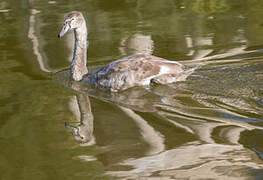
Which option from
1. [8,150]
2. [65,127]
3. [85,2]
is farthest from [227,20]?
[8,150]

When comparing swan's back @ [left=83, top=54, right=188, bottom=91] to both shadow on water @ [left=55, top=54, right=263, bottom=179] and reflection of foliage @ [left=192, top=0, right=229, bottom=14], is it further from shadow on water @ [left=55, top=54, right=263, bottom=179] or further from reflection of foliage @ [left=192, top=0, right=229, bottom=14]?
reflection of foliage @ [left=192, top=0, right=229, bottom=14]

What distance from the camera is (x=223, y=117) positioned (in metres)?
7.43

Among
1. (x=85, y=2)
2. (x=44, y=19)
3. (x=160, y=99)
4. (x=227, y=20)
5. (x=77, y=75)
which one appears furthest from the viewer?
(x=85, y=2)

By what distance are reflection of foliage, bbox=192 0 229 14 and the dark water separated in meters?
0.20

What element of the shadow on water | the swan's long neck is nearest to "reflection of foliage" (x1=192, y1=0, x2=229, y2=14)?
the shadow on water

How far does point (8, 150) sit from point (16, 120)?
39.1 inches

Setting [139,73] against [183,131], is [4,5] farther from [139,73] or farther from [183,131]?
[183,131]

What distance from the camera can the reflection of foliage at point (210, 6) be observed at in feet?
45.6

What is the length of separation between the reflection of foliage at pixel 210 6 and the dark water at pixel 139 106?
0.67ft

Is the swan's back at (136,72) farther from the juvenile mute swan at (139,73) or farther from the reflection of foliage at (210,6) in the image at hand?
the reflection of foliage at (210,6)

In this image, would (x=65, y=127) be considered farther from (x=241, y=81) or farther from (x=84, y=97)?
(x=241, y=81)

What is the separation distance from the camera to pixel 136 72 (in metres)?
8.94

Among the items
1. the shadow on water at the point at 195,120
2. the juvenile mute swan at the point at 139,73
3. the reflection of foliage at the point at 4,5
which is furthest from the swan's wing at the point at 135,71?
the reflection of foliage at the point at 4,5

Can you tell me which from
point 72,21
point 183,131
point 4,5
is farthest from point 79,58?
point 4,5
